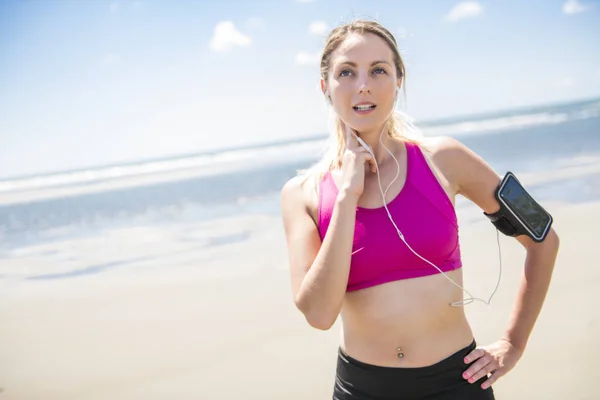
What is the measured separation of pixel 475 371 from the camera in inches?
84.4

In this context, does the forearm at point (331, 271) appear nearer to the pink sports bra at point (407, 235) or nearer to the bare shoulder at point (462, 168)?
the pink sports bra at point (407, 235)

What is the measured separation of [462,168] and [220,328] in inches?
152

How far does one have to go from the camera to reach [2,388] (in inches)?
196

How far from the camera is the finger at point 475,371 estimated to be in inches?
84.1

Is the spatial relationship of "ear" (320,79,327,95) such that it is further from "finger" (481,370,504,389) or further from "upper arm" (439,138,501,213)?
"finger" (481,370,504,389)

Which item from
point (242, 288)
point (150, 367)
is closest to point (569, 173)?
point (242, 288)

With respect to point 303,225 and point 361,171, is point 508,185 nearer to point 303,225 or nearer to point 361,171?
point 361,171

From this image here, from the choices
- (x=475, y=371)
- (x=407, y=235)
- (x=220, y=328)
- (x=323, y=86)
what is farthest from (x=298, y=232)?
(x=220, y=328)

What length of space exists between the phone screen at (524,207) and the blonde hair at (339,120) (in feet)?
1.50

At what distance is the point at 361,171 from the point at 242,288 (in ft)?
15.1

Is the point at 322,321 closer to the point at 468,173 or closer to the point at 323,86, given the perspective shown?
the point at 468,173

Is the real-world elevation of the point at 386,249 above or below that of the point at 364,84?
below

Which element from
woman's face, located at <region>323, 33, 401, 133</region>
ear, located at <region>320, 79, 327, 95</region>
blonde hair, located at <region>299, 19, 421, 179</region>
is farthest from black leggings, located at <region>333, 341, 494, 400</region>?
ear, located at <region>320, 79, 327, 95</region>

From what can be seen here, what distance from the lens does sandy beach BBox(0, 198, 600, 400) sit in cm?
442
